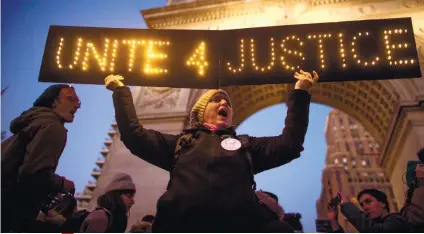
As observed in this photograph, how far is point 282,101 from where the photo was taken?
1320 centimetres

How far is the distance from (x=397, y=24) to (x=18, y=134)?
4.01m

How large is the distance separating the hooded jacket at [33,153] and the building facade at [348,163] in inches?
2153

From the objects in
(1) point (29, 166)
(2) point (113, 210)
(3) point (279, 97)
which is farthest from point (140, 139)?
(3) point (279, 97)

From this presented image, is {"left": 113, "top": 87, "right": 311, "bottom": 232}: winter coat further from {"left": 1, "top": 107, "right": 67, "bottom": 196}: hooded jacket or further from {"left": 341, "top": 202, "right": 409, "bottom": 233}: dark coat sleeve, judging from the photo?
{"left": 341, "top": 202, "right": 409, "bottom": 233}: dark coat sleeve

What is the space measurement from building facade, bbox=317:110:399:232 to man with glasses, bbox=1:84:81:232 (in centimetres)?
5468

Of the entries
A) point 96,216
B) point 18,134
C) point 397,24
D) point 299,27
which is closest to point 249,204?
point 96,216

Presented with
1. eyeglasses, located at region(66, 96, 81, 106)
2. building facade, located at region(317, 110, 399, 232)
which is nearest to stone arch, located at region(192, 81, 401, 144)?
eyeglasses, located at region(66, 96, 81, 106)

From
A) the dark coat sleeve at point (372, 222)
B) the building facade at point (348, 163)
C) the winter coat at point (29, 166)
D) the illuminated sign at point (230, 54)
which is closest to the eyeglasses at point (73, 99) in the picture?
the illuminated sign at point (230, 54)

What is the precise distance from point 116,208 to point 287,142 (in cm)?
213

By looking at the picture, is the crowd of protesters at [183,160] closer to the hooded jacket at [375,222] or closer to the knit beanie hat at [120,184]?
the hooded jacket at [375,222]

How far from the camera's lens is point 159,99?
10977 mm

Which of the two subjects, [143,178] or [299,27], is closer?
[299,27]

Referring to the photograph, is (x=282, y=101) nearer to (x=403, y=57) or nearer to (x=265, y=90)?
(x=265, y=90)

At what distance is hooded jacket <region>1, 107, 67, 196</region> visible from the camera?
227 cm
